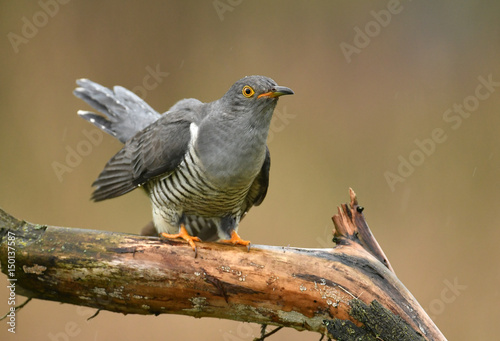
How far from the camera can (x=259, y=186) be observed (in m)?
2.84

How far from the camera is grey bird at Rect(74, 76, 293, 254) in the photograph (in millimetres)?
2449

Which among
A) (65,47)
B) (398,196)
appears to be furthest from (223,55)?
(398,196)

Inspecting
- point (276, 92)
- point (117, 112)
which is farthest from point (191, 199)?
point (117, 112)

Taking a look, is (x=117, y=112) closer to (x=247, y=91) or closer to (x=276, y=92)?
(x=247, y=91)

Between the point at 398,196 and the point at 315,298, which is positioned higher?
the point at 398,196

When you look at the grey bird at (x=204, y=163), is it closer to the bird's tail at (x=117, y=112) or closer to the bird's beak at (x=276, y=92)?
the bird's beak at (x=276, y=92)

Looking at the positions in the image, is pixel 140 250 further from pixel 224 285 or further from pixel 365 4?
pixel 365 4

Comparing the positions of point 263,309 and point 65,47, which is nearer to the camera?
point 263,309

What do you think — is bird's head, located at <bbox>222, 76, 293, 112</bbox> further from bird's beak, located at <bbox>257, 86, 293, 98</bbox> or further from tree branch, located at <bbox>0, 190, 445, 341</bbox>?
tree branch, located at <bbox>0, 190, 445, 341</bbox>

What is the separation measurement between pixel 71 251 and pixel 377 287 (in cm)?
128

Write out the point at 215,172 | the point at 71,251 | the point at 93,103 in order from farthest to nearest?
1. the point at 93,103
2. the point at 215,172
3. the point at 71,251

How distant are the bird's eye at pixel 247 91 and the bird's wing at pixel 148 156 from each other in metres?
0.37

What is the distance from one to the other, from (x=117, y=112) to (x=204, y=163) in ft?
3.93

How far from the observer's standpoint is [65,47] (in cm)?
438
